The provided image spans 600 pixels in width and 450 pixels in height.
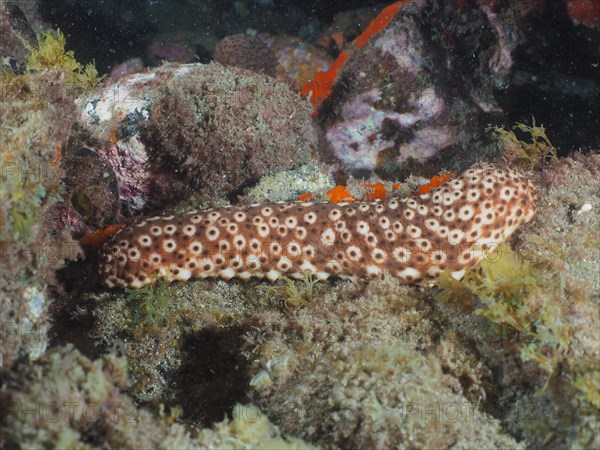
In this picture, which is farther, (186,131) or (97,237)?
(186,131)

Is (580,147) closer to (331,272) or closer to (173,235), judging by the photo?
(331,272)

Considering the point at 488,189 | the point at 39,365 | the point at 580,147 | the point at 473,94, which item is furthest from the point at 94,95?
the point at 580,147

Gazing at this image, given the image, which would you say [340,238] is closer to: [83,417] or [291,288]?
[291,288]

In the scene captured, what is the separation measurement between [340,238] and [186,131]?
2.15 metres

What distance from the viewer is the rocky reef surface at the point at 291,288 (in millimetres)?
2492

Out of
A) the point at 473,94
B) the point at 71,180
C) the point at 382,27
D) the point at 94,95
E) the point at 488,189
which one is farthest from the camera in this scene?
the point at 382,27

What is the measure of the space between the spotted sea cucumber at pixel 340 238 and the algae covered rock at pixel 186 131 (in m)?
1.15

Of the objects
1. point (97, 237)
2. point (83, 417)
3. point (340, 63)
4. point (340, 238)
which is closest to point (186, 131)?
point (97, 237)

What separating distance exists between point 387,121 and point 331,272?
10.7 feet

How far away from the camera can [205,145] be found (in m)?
4.84

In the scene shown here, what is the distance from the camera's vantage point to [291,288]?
12.3 feet

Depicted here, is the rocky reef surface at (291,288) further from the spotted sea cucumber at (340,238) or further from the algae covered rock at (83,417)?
the spotted sea cucumber at (340,238)

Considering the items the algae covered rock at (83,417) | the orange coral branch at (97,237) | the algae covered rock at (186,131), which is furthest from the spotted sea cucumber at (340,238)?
the algae covered rock at (83,417)

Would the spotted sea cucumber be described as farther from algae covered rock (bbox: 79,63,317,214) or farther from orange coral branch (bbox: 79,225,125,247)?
algae covered rock (bbox: 79,63,317,214)
